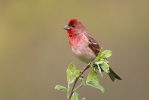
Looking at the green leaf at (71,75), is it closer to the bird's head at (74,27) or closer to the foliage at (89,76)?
the foliage at (89,76)

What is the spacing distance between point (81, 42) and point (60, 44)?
192 inches

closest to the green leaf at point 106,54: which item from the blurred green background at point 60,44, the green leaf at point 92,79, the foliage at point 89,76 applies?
the foliage at point 89,76

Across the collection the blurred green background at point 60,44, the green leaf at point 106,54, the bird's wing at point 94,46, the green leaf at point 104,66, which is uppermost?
the green leaf at point 106,54

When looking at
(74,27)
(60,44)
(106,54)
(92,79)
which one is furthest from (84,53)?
(60,44)

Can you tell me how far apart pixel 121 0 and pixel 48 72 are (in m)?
2.97

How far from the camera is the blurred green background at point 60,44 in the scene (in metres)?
8.93

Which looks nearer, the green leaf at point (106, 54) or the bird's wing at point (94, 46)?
the green leaf at point (106, 54)

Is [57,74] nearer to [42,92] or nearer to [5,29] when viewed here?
[42,92]

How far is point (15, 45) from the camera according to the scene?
11008 mm

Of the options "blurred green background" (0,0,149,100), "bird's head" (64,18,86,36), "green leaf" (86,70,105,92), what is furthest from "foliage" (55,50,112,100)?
"blurred green background" (0,0,149,100)

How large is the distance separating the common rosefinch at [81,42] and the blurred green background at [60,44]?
2.85 metres

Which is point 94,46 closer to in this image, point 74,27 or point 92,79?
point 74,27

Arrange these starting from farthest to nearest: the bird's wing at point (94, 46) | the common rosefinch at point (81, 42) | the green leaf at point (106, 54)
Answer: the common rosefinch at point (81, 42) < the bird's wing at point (94, 46) < the green leaf at point (106, 54)

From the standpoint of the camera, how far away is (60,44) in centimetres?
1015
